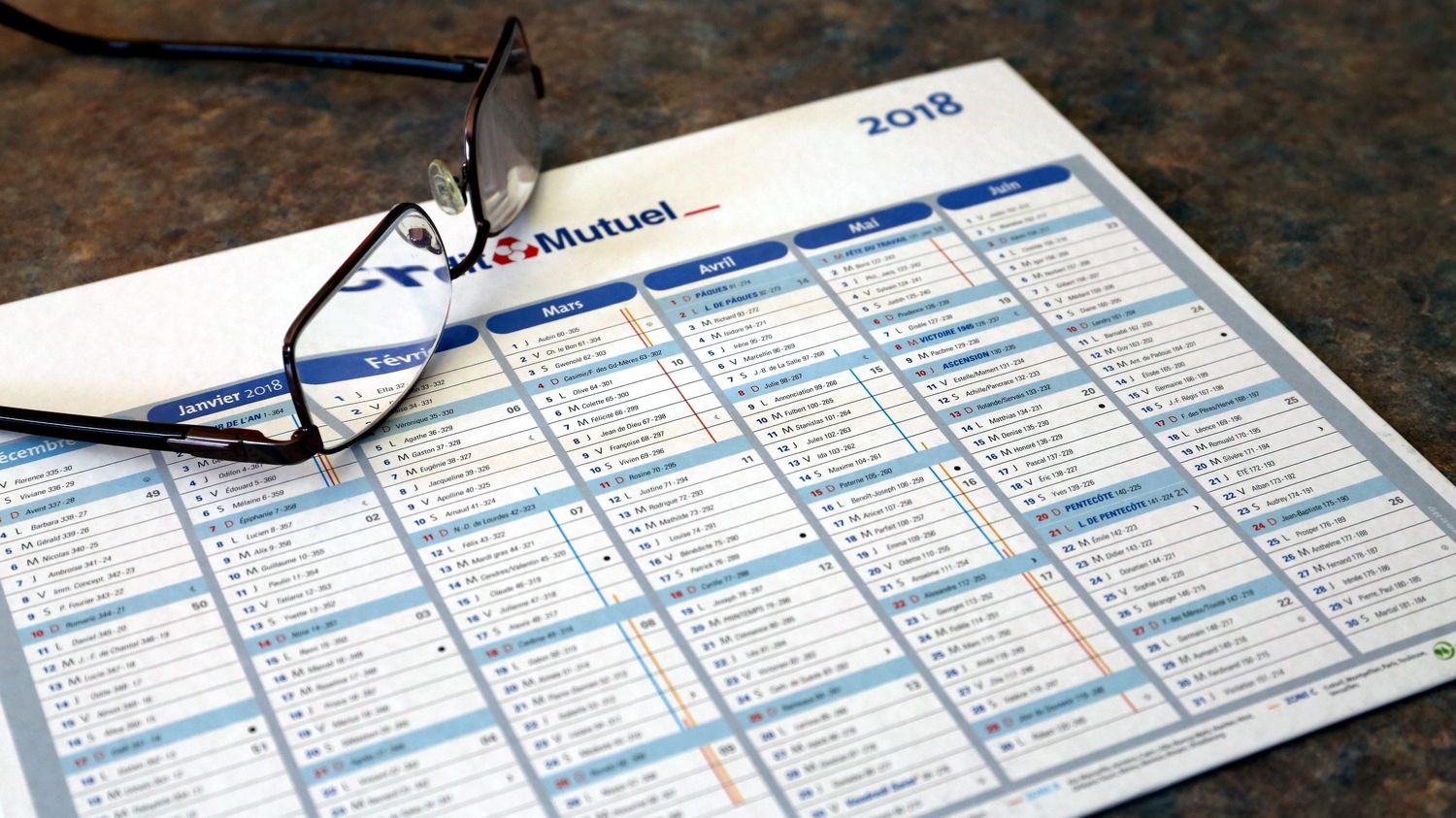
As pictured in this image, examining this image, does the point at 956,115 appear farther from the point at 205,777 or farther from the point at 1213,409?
the point at 205,777

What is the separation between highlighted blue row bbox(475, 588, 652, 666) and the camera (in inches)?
26.3

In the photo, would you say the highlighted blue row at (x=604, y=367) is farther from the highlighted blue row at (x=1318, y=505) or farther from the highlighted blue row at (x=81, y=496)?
the highlighted blue row at (x=1318, y=505)

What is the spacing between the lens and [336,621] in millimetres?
680

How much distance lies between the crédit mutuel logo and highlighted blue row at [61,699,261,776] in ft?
1.09

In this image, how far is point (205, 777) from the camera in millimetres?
623

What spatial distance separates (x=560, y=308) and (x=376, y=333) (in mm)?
125

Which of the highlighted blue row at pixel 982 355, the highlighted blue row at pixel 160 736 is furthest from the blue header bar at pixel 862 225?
the highlighted blue row at pixel 160 736

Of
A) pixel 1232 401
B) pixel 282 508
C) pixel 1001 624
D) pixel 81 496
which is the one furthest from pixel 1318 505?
pixel 81 496

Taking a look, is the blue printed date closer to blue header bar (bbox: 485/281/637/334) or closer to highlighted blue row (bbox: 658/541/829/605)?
blue header bar (bbox: 485/281/637/334)

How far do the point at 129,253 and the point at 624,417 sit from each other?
370 mm

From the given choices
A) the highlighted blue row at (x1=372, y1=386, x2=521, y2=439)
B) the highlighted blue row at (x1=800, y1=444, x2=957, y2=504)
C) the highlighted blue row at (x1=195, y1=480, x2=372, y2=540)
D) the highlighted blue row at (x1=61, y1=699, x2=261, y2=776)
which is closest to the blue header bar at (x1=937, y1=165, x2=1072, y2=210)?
the highlighted blue row at (x1=800, y1=444, x2=957, y2=504)

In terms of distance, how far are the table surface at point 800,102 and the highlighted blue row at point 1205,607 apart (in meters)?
0.16

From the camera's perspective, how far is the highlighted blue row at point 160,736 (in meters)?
0.63

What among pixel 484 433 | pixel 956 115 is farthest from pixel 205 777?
pixel 956 115
